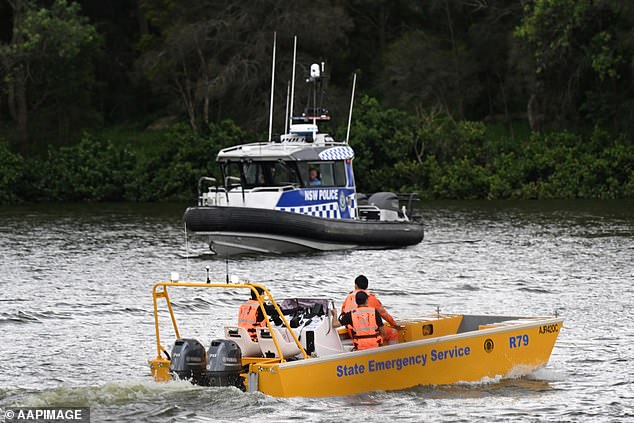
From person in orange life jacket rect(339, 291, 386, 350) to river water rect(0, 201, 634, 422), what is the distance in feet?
2.09

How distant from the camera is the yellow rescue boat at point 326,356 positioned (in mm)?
14375

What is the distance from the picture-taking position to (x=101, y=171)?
53.8 m

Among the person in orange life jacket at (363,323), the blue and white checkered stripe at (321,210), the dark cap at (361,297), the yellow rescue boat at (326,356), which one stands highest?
the blue and white checkered stripe at (321,210)

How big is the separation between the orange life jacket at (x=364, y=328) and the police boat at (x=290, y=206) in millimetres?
13813

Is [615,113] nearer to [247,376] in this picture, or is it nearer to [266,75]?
[266,75]

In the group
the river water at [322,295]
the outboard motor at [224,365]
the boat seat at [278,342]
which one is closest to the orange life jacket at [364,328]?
the river water at [322,295]

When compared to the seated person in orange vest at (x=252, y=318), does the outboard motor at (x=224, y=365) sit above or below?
below

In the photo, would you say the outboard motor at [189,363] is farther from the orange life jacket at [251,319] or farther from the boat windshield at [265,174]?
the boat windshield at [265,174]

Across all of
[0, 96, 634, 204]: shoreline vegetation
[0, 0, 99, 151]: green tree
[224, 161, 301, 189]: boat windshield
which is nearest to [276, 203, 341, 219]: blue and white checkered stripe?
[224, 161, 301, 189]: boat windshield

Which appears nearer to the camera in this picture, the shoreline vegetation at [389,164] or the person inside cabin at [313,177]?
the person inside cabin at [313,177]

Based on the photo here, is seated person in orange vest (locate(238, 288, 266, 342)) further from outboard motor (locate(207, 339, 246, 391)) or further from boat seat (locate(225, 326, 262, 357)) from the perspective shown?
outboard motor (locate(207, 339, 246, 391))

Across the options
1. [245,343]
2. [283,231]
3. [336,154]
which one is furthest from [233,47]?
[245,343]

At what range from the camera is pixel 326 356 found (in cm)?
1450

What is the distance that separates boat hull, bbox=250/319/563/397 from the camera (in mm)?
14312
